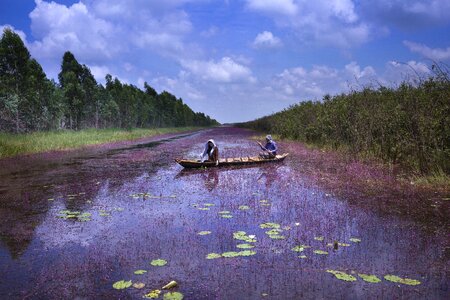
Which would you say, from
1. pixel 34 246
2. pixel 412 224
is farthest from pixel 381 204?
pixel 34 246

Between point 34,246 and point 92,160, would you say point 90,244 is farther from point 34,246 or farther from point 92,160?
point 92,160

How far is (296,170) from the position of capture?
51.2ft

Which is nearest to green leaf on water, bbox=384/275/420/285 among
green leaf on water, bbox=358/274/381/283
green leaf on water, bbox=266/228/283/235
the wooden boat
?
green leaf on water, bbox=358/274/381/283

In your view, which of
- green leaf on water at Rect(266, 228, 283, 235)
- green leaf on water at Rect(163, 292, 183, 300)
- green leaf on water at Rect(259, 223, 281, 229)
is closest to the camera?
green leaf on water at Rect(163, 292, 183, 300)

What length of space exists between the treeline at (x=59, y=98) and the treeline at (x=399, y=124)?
25088 millimetres

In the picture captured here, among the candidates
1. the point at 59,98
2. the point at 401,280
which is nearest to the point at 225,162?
the point at 401,280

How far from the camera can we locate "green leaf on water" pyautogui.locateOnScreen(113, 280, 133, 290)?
195 inches

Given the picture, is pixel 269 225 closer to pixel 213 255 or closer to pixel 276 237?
pixel 276 237

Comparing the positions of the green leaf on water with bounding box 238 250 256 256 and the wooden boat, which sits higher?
the wooden boat

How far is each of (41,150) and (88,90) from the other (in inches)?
967

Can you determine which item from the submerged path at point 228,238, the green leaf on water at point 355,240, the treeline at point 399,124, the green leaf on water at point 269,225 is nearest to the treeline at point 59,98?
the submerged path at point 228,238

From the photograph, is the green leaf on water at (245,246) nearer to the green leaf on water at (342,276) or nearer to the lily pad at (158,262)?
the lily pad at (158,262)

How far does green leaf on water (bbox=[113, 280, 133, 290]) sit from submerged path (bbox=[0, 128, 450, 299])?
0.07m

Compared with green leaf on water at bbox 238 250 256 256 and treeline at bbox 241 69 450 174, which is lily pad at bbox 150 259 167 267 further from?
treeline at bbox 241 69 450 174
